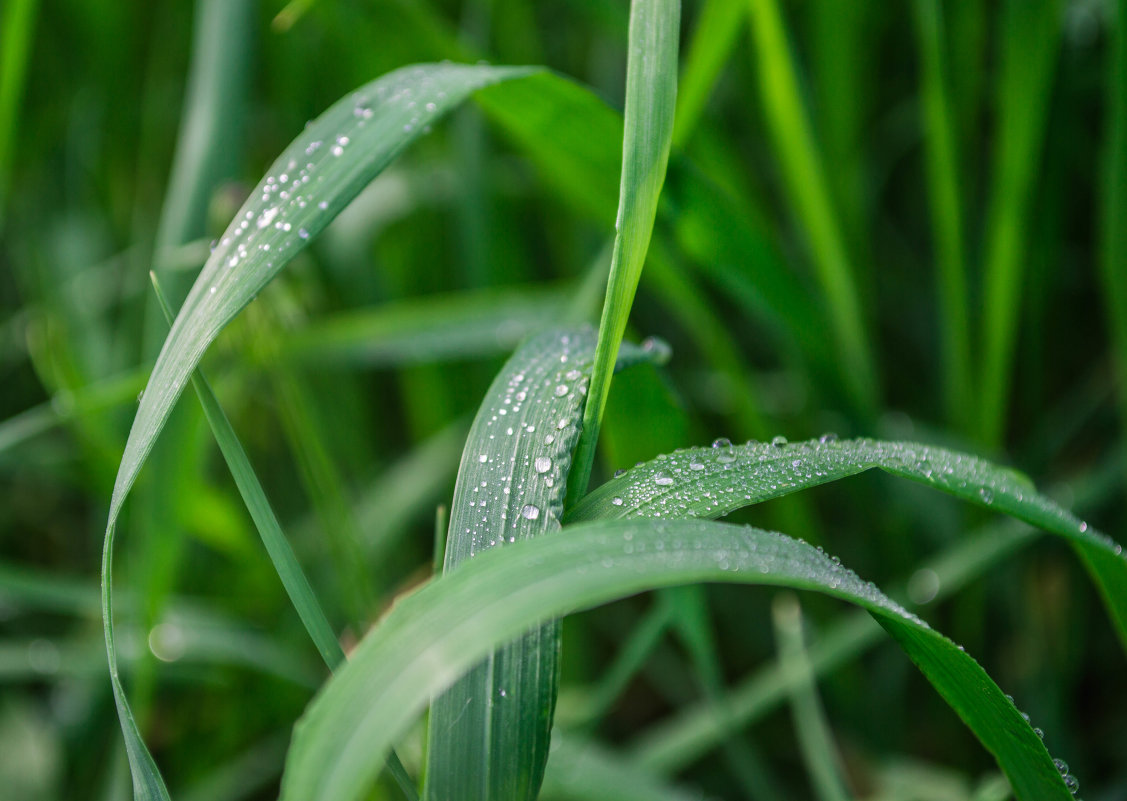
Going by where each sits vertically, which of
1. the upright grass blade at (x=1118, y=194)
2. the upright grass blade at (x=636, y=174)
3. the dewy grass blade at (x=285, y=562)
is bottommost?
the dewy grass blade at (x=285, y=562)

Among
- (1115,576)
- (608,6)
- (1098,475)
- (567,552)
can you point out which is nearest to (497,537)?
(567,552)

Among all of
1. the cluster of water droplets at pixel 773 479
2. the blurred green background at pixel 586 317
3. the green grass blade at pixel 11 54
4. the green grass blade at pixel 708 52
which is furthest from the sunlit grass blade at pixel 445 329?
the cluster of water droplets at pixel 773 479

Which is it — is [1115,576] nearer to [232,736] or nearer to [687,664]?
[687,664]

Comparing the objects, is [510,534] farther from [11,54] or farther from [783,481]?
[11,54]

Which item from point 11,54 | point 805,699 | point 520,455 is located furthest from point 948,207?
point 11,54

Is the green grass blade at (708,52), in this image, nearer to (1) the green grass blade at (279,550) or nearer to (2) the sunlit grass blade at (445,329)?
(2) the sunlit grass blade at (445,329)

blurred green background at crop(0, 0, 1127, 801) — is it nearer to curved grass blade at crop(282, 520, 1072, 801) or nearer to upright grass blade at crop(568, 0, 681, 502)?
upright grass blade at crop(568, 0, 681, 502)

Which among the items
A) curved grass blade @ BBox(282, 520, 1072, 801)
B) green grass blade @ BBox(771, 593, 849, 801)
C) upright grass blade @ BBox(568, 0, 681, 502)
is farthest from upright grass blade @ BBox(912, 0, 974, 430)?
curved grass blade @ BBox(282, 520, 1072, 801)
